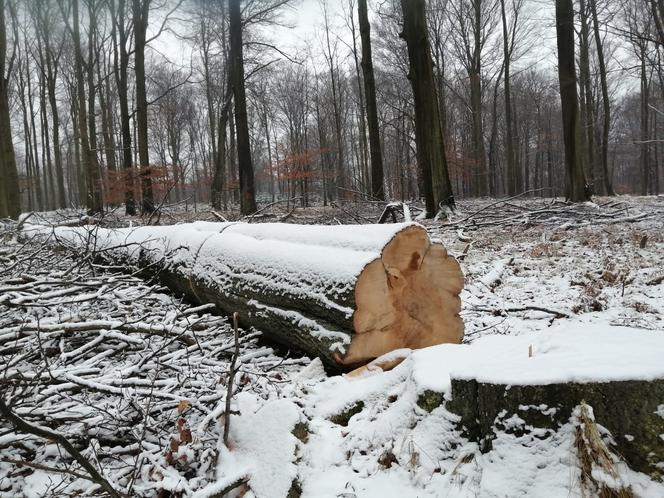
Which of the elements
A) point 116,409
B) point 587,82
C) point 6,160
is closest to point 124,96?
point 6,160

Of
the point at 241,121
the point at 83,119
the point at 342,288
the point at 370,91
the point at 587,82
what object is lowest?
the point at 342,288

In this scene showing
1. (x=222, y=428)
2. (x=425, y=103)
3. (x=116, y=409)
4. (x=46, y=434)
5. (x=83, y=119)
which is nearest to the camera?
(x=46, y=434)

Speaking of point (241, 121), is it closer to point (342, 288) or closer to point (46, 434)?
point (342, 288)

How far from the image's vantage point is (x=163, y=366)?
255 cm

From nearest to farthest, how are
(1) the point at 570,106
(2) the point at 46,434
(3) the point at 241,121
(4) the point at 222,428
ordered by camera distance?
(2) the point at 46,434
(4) the point at 222,428
(1) the point at 570,106
(3) the point at 241,121

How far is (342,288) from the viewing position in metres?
2.59

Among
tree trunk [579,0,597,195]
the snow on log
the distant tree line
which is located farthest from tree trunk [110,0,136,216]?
tree trunk [579,0,597,195]

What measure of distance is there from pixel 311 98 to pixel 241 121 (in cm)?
2224

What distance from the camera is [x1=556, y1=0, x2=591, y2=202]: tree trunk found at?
10.1 metres

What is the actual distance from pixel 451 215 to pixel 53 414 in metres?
8.23

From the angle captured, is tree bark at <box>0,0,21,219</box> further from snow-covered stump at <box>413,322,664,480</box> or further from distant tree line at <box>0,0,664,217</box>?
snow-covered stump at <box>413,322,664,480</box>

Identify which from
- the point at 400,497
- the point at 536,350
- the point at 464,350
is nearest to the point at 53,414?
the point at 400,497

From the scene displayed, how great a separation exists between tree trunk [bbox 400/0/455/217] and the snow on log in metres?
6.08

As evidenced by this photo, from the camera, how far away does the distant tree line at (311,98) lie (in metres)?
10.4
